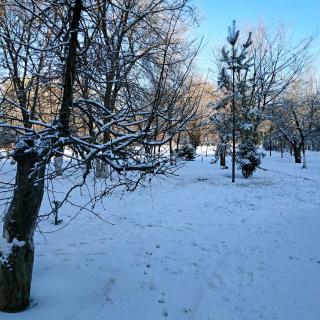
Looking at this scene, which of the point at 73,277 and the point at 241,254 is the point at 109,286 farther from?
the point at 241,254

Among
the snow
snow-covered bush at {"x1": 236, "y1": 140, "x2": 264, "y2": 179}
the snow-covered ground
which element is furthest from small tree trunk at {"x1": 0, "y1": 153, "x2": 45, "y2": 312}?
snow-covered bush at {"x1": 236, "y1": 140, "x2": 264, "y2": 179}

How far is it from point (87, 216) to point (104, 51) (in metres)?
4.97

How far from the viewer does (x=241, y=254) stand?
6496 millimetres

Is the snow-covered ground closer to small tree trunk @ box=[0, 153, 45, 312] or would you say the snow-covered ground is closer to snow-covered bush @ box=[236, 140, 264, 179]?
small tree trunk @ box=[0, 153, 45, 312]

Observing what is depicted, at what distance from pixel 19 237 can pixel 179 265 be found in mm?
2855

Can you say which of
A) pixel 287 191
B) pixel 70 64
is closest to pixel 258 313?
pixel 70 64

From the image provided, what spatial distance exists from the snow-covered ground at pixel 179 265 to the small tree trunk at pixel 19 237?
267 millimetres

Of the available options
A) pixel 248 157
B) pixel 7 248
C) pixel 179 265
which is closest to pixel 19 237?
pixel 7 248

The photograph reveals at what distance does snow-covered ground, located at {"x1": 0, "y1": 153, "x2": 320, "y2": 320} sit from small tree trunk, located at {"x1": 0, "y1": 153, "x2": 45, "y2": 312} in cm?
27

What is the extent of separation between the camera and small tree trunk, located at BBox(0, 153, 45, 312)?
12.6ft

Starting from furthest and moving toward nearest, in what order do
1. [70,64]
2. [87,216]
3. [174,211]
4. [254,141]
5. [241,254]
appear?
1. [254,141]
2. [174,211]
3. [87,216]
4. [241,254]
5. [70,64]

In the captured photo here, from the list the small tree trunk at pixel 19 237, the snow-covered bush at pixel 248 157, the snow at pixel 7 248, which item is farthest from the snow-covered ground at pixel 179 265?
the snow-covered bush at pixel 248 157

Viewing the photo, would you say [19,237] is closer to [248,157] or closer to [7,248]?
[7,248]

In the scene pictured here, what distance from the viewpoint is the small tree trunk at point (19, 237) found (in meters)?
3.83
